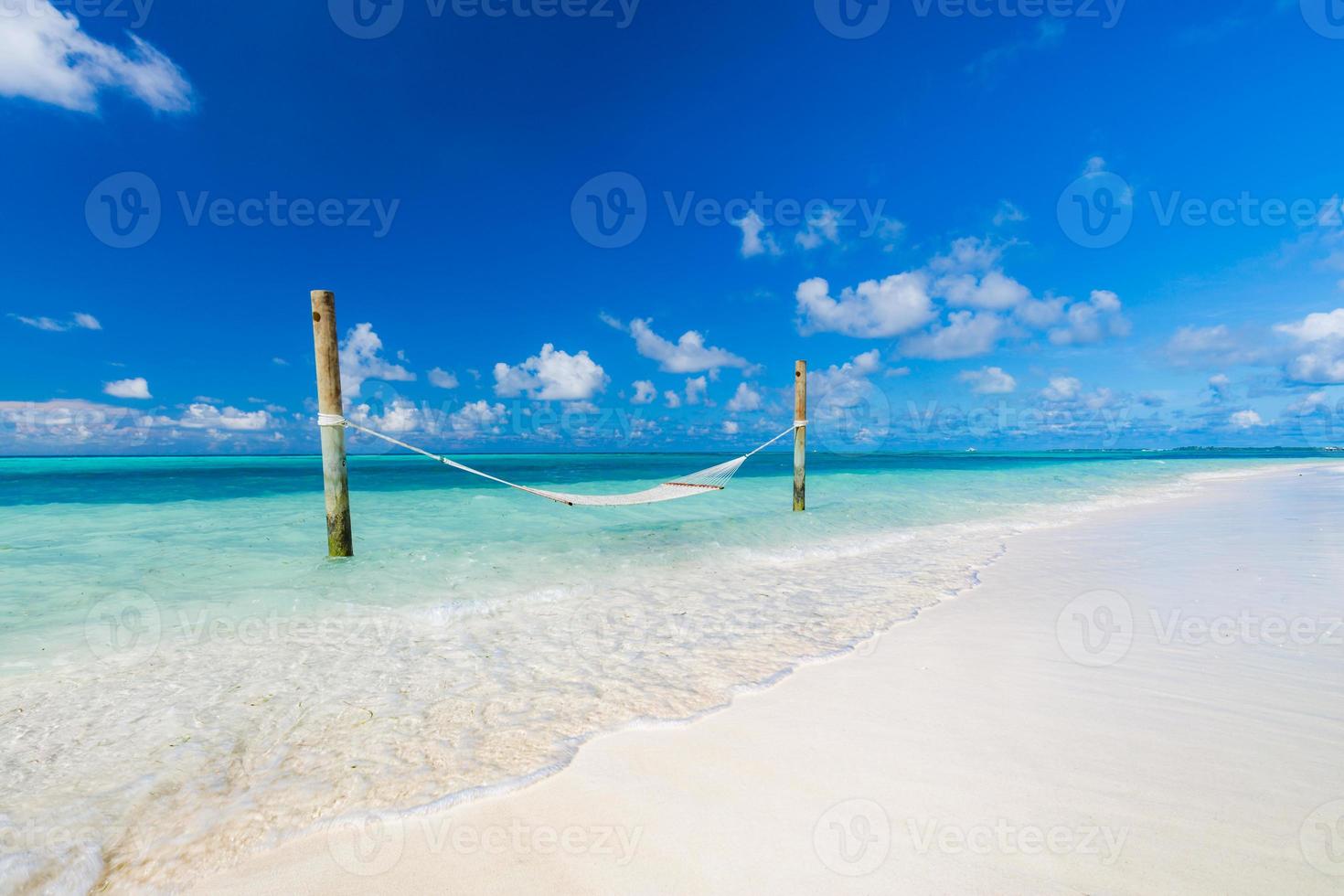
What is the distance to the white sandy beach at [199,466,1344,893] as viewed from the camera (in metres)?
1.73

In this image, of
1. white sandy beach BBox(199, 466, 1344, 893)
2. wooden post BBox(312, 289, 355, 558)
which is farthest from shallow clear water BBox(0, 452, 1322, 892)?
wooden post BBox(312, 289, 355, 558)

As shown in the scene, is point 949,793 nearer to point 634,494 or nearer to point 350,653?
point 350,653

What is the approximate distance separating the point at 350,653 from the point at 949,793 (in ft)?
12.3

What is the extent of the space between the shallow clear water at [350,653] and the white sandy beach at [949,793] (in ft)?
1.02

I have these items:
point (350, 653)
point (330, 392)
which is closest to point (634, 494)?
Answer: point (330, 392)

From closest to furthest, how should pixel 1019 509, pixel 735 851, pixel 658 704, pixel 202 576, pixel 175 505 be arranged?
1. pixel 735 851
2. pixel 658 704
3. pixel 202 576
4. pixel 1019 509
5. pixel 175 505

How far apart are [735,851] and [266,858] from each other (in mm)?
1545

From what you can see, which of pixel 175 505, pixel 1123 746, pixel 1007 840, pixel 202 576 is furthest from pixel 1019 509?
pixel 175 505

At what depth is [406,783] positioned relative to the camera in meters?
2.30

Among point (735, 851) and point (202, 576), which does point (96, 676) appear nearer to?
point (202, 576)

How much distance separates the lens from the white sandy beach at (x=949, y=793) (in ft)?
5.69

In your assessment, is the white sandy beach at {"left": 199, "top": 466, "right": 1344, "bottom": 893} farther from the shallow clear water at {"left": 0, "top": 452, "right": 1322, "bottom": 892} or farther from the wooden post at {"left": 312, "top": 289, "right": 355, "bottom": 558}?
the wooden post at {"left": 312, "top": 289, "right": 355, "bottom": 558}

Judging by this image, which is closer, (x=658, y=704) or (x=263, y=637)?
(x=658, y=704)

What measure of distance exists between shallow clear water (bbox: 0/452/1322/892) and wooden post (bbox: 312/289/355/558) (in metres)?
0.90
